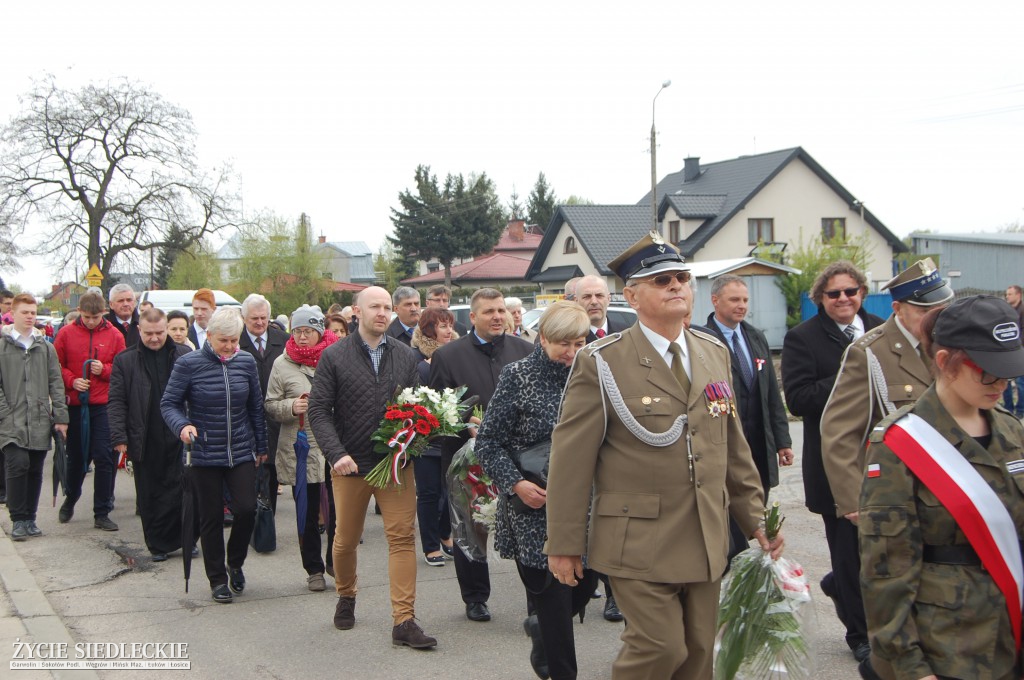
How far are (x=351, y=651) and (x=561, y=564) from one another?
7.91ft

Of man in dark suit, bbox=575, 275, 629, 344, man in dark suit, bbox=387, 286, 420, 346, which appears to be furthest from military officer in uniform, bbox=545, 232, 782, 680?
man in dark suit, bbox=387, 286, 420, 346

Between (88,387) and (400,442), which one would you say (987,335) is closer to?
(400,442)

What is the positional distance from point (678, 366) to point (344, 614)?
333 cm

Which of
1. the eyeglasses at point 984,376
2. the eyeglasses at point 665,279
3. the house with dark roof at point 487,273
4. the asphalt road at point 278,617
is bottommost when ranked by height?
the asphalt road at point 278,617

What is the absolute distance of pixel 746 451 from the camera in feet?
13.3

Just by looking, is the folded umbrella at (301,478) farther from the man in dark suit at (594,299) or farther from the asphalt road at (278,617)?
the man in dark suit at (594,299)

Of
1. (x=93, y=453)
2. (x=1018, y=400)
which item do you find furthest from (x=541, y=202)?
(x=93, y=453)

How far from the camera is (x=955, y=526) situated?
2.72m

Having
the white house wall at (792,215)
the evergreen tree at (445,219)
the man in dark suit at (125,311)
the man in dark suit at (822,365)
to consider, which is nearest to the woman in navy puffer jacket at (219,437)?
the man in dark suit at (125,311)

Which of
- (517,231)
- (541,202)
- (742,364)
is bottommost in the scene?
(742,364)

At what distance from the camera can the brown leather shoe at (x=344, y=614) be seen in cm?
611

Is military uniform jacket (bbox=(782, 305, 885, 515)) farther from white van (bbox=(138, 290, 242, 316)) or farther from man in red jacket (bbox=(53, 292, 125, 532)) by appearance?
white van (bbox=(138, 290, 242, 316))

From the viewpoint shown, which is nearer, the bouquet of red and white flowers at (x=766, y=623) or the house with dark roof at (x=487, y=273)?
the bouquet of red and white flowers at (x=766, y=623)

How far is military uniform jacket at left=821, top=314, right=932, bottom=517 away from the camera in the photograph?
4480mm
